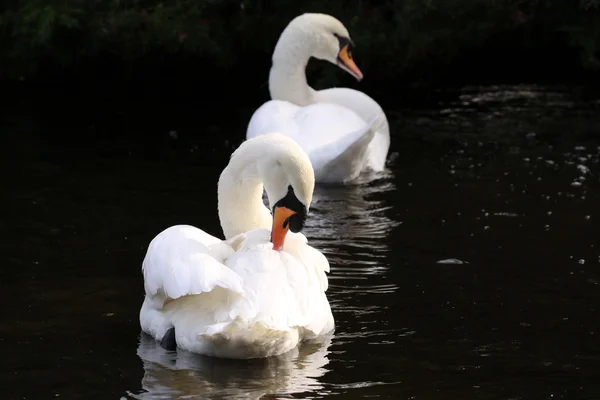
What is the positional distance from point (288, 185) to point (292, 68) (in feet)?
18.4

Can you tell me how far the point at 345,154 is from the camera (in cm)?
1025

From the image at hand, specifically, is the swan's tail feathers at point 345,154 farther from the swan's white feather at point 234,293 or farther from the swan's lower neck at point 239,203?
the swan's white feather at point 234,293

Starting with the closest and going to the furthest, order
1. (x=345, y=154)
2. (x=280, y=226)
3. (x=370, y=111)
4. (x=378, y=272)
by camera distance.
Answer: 1. (x=280, y=226)
2. (x=378, y=272)
3. (x=345, y=154)
4. (x=370, y=111)

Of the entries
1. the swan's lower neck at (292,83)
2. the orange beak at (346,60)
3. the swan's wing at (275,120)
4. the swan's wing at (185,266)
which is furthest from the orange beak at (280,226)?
the orange beak at (346,60)

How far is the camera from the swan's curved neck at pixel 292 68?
39.2ft

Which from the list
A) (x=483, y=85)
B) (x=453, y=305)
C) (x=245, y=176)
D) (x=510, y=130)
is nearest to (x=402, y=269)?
(x=453, y=305)

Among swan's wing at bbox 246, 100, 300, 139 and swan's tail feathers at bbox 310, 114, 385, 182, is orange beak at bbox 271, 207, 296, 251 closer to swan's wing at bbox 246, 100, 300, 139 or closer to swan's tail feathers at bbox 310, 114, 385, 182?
swan's tail feathers at bbox 310, 114, 385, 182

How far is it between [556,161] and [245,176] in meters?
5.03

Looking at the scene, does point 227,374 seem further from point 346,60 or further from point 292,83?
point 346,60

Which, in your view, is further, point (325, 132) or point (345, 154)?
point (325, 132)

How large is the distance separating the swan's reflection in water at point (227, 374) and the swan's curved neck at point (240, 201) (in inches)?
39.3

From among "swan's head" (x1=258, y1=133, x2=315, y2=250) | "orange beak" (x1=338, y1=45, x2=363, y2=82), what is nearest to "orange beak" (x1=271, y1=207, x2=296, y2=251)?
"swan's head" (x1=258, y1=133, x2=315, y2=250)

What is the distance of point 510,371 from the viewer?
596cm

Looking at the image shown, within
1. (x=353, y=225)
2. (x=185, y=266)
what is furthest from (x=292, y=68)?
(x=185, y=266)
